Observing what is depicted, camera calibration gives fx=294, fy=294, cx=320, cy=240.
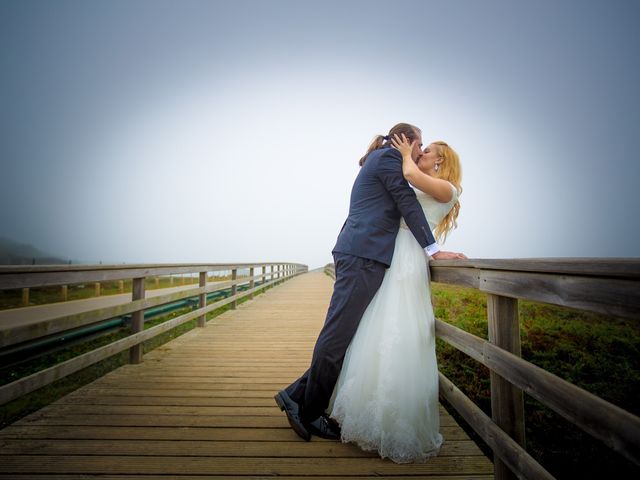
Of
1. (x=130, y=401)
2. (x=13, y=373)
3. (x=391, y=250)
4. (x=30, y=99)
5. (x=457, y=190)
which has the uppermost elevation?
(x=30, y=99)

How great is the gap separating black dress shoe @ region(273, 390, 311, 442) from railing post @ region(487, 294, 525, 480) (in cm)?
96

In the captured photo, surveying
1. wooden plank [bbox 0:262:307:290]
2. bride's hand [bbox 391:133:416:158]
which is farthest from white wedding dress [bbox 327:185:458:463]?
wooden plank [bbox 0:262:307:290]

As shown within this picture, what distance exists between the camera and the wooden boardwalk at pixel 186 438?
146 cm

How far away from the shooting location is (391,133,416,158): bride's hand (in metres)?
1.69

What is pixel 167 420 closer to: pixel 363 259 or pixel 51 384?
pixel 363 259

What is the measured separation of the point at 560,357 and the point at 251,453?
3.54m

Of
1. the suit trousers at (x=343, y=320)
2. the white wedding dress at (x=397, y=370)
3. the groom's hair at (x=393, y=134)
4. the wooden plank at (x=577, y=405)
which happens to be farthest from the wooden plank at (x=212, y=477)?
the groom's hair at (x=393, y=134)

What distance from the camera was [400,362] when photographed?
5.02 ft

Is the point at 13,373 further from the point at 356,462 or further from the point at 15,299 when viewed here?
the point at 15,299

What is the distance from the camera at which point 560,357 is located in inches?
131

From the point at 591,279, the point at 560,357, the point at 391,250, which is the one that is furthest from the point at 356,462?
the point at 560,357

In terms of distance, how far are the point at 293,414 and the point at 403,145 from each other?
5.64 feet

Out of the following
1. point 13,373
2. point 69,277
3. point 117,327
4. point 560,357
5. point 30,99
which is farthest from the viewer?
point 30,99

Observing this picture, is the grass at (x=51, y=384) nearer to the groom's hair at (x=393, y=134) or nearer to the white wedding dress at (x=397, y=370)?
the white wedding dress at (x=397, y=370)
